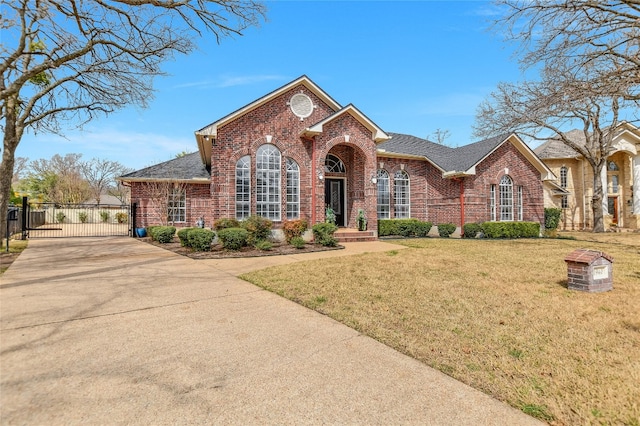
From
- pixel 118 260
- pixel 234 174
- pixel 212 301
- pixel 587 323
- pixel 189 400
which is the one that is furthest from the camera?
pixel 234 174

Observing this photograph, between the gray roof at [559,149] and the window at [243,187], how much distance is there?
939 inches

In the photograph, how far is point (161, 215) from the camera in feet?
55.7

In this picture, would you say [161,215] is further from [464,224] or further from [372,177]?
[464,224]

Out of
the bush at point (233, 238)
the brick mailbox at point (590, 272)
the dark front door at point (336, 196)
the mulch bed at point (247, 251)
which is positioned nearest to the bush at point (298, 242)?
the mulch bed at point (247, 251)

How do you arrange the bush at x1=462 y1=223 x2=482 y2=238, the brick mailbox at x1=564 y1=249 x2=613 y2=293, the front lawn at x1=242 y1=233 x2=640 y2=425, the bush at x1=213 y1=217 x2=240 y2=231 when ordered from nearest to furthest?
the front lawn at x1=242 y1=233 x2=640 y2=425
the brick mailbox at x1=564 y1=249 x2=613 y2=293
the bush at x1=213 y1=217 x2=240 y2=231
the bush at x1=462 y1=223 x2=482 y2=238

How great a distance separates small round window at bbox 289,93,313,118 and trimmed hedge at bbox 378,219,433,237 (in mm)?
6578

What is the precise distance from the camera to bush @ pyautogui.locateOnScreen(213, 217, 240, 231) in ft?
39.8

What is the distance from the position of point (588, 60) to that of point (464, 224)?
27.3ft

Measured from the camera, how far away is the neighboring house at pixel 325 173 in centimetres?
1368

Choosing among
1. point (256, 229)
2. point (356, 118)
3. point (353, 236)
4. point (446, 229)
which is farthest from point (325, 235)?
point (446, 229)

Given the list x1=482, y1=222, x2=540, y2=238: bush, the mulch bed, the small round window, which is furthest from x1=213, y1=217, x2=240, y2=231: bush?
x1=482, y1=222, x2=540, y2=238: bush

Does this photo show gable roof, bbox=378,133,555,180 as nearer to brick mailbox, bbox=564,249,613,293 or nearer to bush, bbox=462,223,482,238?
bush, bbox=462,223,482,238

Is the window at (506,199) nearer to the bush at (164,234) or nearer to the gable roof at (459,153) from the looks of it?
the gable roof at (459,153)

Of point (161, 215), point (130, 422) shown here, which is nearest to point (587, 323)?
point (130, 422)
